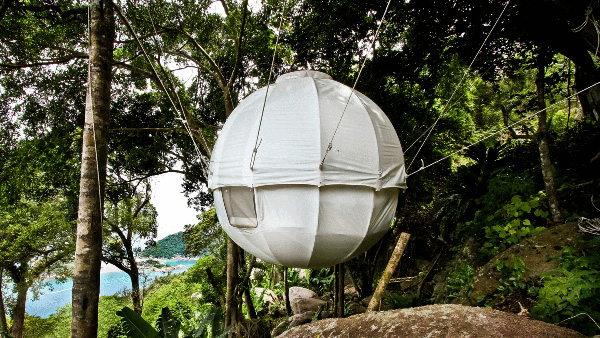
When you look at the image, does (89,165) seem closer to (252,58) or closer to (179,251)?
(252,58)

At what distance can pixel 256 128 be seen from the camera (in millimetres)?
2385

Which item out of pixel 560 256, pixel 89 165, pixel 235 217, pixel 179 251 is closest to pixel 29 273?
pixel 179 251

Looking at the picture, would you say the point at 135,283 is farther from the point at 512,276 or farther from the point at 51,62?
the point at 512,276

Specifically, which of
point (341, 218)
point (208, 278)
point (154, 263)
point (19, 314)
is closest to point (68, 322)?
point (19, 314)

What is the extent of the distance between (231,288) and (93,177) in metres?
3.65

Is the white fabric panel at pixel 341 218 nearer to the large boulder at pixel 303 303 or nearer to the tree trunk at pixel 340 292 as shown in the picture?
the tree trunk at pixel 340 292

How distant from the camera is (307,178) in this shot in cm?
209

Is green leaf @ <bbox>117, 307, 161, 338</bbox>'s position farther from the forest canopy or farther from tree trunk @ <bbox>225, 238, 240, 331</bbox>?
tree trunk @ <bbox>225, 238, 240, 331</bbox>

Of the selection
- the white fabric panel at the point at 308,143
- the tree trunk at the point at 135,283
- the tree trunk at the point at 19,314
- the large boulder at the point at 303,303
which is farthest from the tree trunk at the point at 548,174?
the tree trunk at the point at 19,314

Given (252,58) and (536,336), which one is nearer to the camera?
(536,336)

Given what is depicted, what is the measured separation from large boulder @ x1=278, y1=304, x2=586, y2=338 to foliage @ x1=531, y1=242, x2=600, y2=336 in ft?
2.25

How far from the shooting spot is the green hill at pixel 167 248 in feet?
41.0

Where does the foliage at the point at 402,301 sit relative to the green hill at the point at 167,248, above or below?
below

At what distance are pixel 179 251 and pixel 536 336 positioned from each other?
12.8 metres
